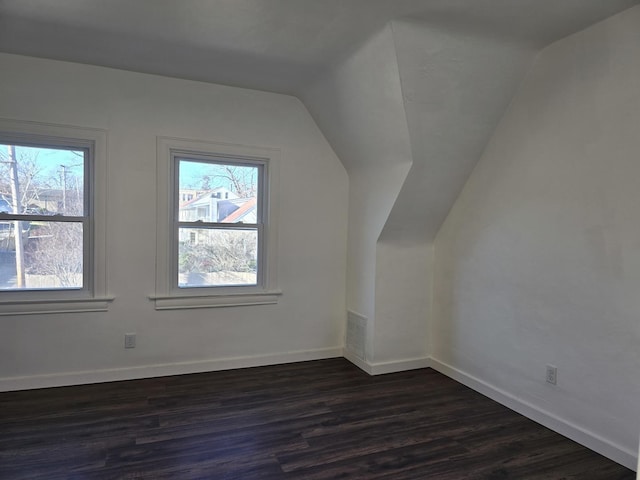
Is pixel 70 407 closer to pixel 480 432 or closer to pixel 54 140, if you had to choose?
pixel 54 140

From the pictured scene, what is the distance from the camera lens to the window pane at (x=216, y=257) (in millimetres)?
3586

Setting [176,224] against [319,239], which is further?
[319,239]

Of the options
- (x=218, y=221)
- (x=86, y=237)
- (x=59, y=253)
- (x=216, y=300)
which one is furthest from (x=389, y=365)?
(x=59, y=253)

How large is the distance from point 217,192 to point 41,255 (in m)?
1.43

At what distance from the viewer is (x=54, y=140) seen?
312 cm

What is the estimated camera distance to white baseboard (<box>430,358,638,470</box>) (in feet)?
7.52

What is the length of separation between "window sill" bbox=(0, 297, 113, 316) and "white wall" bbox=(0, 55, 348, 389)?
5 centimetres

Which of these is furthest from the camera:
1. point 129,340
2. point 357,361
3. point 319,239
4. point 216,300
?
point 319,239

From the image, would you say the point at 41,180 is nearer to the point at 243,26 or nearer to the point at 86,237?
the point at 86,237

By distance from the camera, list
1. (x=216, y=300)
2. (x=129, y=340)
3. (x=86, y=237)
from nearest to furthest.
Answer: (x=86, y=237), (x=129, y=340), (x=216, y=300)

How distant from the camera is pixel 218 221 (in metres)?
3.68

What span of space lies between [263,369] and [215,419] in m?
0.97

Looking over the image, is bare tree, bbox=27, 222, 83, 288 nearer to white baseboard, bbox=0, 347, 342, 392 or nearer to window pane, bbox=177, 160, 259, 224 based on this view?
white baseboard, bbox=0, 347, 342, 392

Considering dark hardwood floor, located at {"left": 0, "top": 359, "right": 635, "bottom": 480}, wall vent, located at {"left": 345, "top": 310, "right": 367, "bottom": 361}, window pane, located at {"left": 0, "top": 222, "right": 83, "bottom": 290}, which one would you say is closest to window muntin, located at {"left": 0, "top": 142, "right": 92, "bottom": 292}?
window pane, located at {"left": 0, "top": 222, "right": 83, "bottom": 290}
